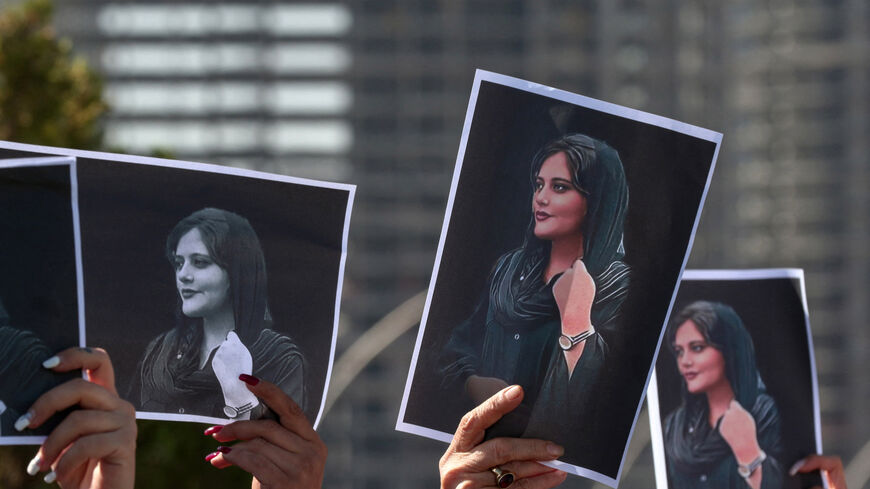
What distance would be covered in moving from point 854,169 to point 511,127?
95523 mm

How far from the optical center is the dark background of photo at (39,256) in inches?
105

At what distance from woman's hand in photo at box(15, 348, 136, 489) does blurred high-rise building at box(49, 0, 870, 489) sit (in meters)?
87.2

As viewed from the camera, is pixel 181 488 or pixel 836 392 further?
pixel 836 392

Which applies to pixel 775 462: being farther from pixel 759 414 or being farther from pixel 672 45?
pixel 672 45

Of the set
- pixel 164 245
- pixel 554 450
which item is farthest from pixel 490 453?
pixel 164 245

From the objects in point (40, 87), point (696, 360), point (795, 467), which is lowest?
point (795, 467)

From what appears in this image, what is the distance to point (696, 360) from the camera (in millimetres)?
3422

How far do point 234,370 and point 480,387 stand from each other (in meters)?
0.53

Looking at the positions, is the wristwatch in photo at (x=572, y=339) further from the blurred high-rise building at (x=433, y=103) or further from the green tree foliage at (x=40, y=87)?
the blurred high-rise building at (x=433, y=103)

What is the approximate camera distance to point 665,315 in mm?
2752

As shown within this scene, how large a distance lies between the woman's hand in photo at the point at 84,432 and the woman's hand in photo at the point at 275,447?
18 cm

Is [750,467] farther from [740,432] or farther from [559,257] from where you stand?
[559,257]

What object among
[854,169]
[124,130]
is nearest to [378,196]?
[124,130]

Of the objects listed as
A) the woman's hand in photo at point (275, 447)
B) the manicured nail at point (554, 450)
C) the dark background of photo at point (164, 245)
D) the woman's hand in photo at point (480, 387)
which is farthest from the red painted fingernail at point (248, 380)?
the manicured nail at point (554, 450)
